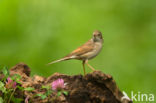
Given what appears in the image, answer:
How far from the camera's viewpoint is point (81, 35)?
933cm

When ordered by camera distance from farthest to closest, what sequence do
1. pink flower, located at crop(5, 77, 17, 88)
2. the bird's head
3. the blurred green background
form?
the blurred green background → the bird's head → pink flower, located at crop(5, 77, 17, 88)

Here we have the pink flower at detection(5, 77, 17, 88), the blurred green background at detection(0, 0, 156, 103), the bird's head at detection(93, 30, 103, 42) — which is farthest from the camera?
the blurred green background at detection(0, 0, 156, 103)

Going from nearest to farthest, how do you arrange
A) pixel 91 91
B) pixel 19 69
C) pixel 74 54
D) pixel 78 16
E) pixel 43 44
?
1. pixel 91 91
2. pixel 19 69
3. pixel 74 54
4. pixel 43 44
5. pixel 78 16

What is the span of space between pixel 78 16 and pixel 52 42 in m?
1.19

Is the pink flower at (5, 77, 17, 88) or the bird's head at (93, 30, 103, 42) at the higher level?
the bird's head at (93, 30, 103, 42)

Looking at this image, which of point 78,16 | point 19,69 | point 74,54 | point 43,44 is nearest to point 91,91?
point 19,69

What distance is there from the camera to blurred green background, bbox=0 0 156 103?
27.5 feet

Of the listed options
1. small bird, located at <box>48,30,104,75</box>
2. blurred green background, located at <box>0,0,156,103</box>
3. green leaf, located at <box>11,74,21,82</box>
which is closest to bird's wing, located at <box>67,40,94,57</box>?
small bird, located at <box>48,30,104,75</box>

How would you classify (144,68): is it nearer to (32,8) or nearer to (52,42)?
(52,42)

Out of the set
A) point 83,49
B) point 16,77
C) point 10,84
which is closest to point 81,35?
point 83,49

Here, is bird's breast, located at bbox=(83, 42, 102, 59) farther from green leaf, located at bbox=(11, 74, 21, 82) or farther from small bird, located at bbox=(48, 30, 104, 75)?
green leaf, located at bbox=(11, 74, 21, 82)

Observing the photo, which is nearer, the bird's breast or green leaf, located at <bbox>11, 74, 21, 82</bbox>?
green leaf, located at <bbox>11, 74, 21, 82</bbox>

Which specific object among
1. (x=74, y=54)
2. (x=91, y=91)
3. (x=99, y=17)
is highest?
(x=99, y=17)

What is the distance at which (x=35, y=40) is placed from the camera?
8.89 metres
